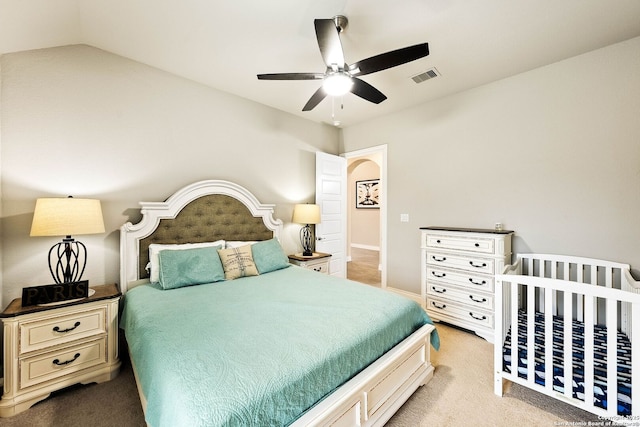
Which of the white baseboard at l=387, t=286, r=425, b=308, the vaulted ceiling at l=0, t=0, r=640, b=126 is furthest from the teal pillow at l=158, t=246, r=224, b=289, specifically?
the white baseboard at l=387, t=286, r=425, b=308

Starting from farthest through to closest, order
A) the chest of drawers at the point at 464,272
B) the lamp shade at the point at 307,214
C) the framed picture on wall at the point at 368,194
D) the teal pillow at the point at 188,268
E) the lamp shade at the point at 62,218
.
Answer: the framed picture on wall at the point at 368,194 → the lamp shade at the point at 307,214 → the chest of drawers at the point at 464,272 → the teal pillow at the point at 188,268 → the lamp shade at the point at 62,218

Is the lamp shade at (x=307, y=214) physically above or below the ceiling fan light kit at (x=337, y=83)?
below

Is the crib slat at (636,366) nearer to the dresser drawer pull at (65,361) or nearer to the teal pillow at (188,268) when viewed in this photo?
the teal pillow at (188,268)

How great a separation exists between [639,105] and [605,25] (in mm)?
742

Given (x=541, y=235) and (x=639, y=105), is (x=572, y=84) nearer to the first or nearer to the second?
(x=639, y=105)

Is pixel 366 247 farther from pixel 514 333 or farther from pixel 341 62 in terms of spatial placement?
pixel 341 62

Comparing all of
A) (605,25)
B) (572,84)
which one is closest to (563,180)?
(572,84)

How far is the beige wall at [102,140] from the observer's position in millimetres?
2033

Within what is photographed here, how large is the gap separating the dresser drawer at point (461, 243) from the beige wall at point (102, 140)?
238 centimetres

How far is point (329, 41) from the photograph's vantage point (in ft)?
5.66

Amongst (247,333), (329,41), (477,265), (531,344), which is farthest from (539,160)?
(247,333)

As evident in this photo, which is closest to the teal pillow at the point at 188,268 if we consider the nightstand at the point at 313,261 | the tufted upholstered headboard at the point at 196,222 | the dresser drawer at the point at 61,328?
the tufted upholstered headboard at the point at 196,222

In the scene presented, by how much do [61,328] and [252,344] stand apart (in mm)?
1566

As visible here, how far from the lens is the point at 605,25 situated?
6.81ft
